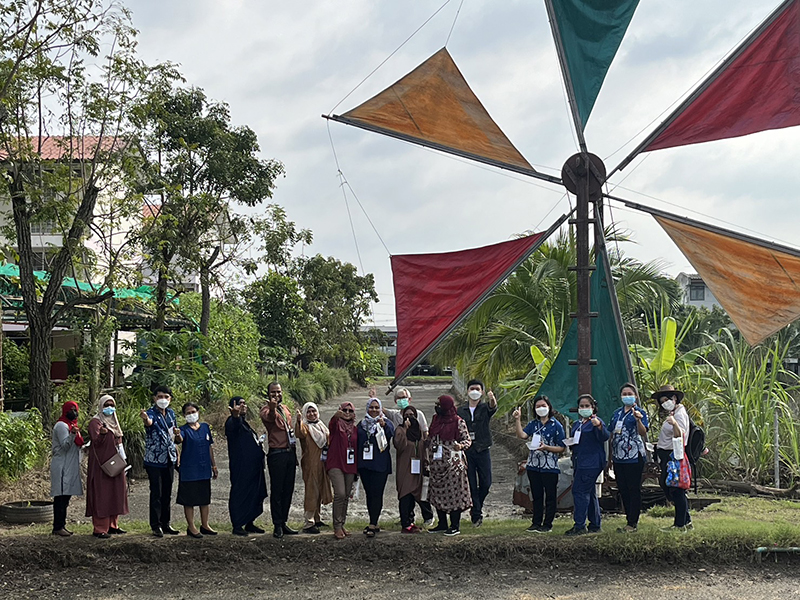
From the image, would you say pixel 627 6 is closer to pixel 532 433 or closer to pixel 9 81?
pixel 532 433

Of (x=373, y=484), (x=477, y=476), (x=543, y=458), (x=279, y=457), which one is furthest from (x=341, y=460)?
(x=543, y=458)

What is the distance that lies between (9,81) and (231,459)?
255 inches

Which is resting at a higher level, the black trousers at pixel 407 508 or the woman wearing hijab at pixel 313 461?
the woman wearing hijab at pixel 313 461

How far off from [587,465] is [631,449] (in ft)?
1.57

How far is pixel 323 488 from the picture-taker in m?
9.13

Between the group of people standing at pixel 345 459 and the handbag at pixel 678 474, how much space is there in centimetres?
19

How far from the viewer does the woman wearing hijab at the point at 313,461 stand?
29.3ft

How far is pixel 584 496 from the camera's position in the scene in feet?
27.5

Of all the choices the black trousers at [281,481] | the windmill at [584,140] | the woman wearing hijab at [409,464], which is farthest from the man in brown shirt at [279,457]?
the windmill at [584,140]

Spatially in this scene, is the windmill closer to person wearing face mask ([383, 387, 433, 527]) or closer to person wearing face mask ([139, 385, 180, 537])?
person wearing face mask ([383, 387, 433, 527])

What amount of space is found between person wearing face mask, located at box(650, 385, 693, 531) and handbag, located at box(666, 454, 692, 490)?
11 cm

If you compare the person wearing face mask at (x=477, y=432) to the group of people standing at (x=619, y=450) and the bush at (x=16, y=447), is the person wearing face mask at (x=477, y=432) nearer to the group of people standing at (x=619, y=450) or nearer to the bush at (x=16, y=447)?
the group of people standing at (x=619, y=450)

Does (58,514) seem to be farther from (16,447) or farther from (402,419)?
(402,419)

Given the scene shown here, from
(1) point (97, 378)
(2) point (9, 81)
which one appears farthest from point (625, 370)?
(1) point (97, 378)
